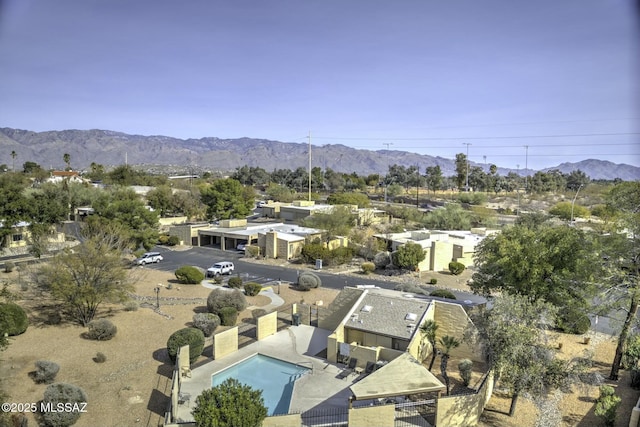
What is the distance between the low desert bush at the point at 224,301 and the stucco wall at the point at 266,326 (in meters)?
4.08

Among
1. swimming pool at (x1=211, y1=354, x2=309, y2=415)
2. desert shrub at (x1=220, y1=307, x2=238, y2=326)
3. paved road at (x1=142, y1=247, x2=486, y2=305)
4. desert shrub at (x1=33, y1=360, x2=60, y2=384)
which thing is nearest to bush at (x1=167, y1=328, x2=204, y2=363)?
swimming pool at (x1=211, y1=354, x2=309, y2=415)

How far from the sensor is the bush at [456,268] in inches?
1626

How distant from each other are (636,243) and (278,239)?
33253 millimetres

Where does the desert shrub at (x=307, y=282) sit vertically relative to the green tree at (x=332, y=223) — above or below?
below

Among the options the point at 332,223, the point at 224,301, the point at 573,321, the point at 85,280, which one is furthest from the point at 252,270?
the point at 573,321

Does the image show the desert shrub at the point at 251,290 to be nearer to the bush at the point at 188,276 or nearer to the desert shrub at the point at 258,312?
the desert shrub at the point at 258,312

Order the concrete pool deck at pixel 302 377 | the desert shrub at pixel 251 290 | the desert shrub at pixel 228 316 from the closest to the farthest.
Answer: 1. the concrete pool deck at pixel 302 377
2. the desert shrub at pixel 228 316
3. the desert shrub at pixel 251 290

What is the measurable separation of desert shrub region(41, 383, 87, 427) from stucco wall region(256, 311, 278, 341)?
365 inches

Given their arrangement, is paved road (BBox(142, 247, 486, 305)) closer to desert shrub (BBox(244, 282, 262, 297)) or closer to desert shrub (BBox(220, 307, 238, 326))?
desert shrub (BBox(244, 282, 262, 297))

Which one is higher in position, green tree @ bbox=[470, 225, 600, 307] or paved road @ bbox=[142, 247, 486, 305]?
green tree @ bbox=[470, 225, 600, 307]

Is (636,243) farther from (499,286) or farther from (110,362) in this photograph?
(110,362)

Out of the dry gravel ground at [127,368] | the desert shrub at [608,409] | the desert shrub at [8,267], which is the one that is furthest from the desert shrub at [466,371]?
the desert shrub at [8,267]

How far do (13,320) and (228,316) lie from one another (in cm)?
1103

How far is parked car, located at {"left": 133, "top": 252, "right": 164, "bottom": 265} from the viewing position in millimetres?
41725
